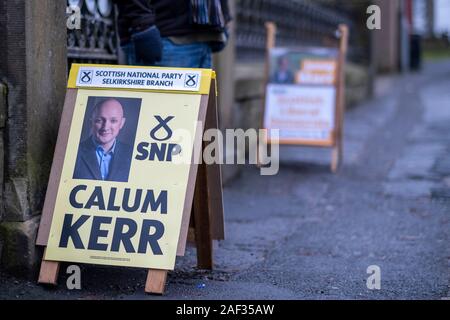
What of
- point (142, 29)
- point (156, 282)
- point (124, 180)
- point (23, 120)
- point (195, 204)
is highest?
point (142, 29)

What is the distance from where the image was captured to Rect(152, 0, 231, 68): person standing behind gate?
4754mm

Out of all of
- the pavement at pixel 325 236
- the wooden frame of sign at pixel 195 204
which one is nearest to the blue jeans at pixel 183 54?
the wooden frame of sign at pixel 195 204

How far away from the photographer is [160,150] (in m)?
3.99

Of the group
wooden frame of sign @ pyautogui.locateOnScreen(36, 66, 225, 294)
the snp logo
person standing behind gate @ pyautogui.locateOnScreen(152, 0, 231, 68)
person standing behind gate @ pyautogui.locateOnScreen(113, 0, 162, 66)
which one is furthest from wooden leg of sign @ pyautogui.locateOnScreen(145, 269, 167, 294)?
person standing behind gate @ pyautogui.locateOnScreen(152, 0, 231, 68)

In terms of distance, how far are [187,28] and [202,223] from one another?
1222 mm

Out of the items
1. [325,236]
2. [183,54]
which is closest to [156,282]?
[183,54]

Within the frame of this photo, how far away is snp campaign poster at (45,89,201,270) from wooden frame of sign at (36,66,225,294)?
0.11 ft

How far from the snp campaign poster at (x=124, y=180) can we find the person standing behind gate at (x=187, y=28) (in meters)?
0.82

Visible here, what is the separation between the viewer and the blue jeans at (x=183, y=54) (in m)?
4.86

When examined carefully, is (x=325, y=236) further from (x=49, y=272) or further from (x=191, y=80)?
(x=49, y=272)

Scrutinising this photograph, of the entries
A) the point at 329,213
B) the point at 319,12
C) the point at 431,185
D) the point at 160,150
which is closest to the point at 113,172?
the point at 160,150

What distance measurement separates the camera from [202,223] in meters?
4.33

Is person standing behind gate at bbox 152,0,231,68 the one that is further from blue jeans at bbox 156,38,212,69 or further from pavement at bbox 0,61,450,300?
pavement at bbox 0,61,450,300

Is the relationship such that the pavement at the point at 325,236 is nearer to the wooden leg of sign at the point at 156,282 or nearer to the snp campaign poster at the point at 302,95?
the wooden leg of sign at the point at 156,282
